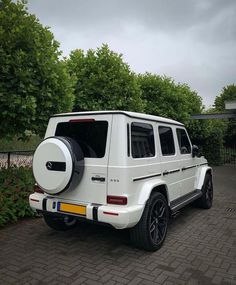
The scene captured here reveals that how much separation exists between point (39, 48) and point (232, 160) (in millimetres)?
18241

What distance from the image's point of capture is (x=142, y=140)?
13.1ft

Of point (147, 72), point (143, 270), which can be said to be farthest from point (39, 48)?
point (147, 72)

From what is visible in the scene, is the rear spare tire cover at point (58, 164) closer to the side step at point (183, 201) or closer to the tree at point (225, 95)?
the side step at point (183, 201)

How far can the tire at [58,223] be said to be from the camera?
14.8ft

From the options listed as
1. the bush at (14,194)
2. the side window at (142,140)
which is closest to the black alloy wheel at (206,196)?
the side window at (142,140)

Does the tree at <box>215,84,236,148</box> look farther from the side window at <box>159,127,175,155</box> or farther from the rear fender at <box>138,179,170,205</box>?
the rear fender at <box>138,179,170,205</box>

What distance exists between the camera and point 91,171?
3646mm

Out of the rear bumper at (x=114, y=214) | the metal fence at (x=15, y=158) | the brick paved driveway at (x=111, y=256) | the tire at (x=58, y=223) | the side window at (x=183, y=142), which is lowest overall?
the brick paved driveway at (x=111, y=256)

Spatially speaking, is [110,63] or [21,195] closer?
[21,195]

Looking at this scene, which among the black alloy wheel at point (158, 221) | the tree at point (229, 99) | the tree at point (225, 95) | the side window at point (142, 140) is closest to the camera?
the side window at point (142, 140)

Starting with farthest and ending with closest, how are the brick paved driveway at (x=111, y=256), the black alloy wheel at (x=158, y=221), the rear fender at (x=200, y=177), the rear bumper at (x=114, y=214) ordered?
the rear fender at (x=200, y=177) → the black alloy wheel at (x=158, y=221) → the rear bumper at (x=114, y=214) → the brick paved driveway at (x=111, y=256)

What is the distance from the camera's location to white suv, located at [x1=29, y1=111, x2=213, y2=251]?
11.3 ft

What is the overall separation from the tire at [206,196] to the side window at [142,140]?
98.4 inches

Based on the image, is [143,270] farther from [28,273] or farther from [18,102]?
[18,102]
